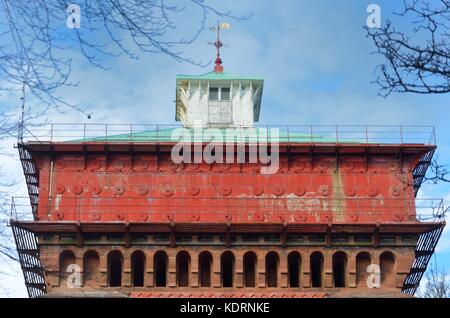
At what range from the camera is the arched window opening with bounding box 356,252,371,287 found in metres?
43.8

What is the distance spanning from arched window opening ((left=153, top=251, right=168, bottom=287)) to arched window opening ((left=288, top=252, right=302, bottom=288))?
5.70 metres

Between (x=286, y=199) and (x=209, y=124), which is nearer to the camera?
(x=286, y=199)

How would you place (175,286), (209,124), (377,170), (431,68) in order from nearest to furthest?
(431,68) < (175,286) < (377,170) < (209,124)

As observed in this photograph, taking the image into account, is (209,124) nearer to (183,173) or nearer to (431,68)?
(183,173)

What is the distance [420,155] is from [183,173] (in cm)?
1129

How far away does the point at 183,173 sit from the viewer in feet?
151

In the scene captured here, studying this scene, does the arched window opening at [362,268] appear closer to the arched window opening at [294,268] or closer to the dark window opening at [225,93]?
the arched window opening at [294,268]

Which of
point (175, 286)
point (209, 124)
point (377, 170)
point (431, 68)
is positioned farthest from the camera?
point (209, 124)

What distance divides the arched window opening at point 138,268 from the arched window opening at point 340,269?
28.8 feet

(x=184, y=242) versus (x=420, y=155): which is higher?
(x=420, y=155)

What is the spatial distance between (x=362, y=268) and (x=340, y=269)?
1.22 metres

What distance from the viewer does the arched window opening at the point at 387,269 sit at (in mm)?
43750

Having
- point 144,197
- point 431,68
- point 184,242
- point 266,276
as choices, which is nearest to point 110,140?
point 144,197

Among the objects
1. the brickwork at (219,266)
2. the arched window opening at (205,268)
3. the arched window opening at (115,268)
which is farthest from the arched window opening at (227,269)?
the arched window opening at (115,268)
